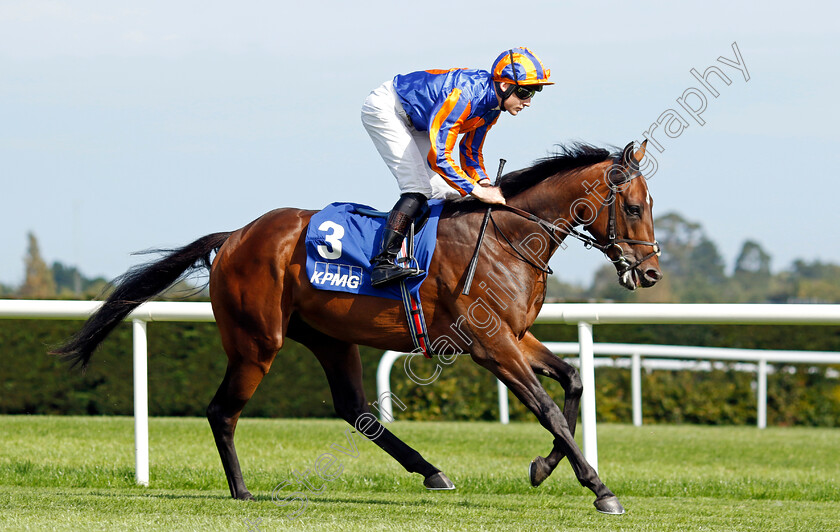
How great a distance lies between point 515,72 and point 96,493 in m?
2.79

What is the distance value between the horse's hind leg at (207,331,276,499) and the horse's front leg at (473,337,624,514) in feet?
3.68

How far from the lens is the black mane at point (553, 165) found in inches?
176

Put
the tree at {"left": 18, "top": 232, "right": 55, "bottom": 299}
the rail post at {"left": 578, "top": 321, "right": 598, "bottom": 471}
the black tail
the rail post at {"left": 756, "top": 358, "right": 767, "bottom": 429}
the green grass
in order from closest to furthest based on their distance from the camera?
the green grass < the rail post at {"left": 578, "top": 321, "right": 598, "bottom": 471} < the black tail < the rail post at {"left": 756, "top": 358, "right": 767, "bottom": 429} < the tree at {"left": 18, "top": 232, "right": 55, "bottom": 299}

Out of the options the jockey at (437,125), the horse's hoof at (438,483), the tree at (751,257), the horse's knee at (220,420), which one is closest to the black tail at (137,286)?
the horse's knee at (220,420)

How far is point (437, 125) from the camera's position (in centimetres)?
428

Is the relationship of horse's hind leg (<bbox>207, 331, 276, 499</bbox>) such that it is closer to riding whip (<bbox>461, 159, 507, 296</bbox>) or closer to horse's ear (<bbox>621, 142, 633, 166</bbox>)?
riding whip (<bbox>461, 159, 507, 296</bbox>)

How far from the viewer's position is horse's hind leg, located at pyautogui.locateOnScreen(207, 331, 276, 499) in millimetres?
4719

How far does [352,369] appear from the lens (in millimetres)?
5062

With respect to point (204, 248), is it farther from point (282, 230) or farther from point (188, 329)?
point (188, 329)

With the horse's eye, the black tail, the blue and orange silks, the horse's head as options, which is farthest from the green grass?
the blue and orange silks

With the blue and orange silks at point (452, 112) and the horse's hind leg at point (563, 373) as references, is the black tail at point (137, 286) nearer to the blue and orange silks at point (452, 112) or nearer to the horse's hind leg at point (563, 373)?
the blue and orange silks at point (452, 112)

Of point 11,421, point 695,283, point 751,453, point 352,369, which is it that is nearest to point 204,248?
point 352,369

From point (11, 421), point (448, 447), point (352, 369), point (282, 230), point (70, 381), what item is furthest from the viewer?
point (70, 381)

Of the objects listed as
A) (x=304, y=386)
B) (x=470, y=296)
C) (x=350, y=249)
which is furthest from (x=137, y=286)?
(x=304, y=386)
